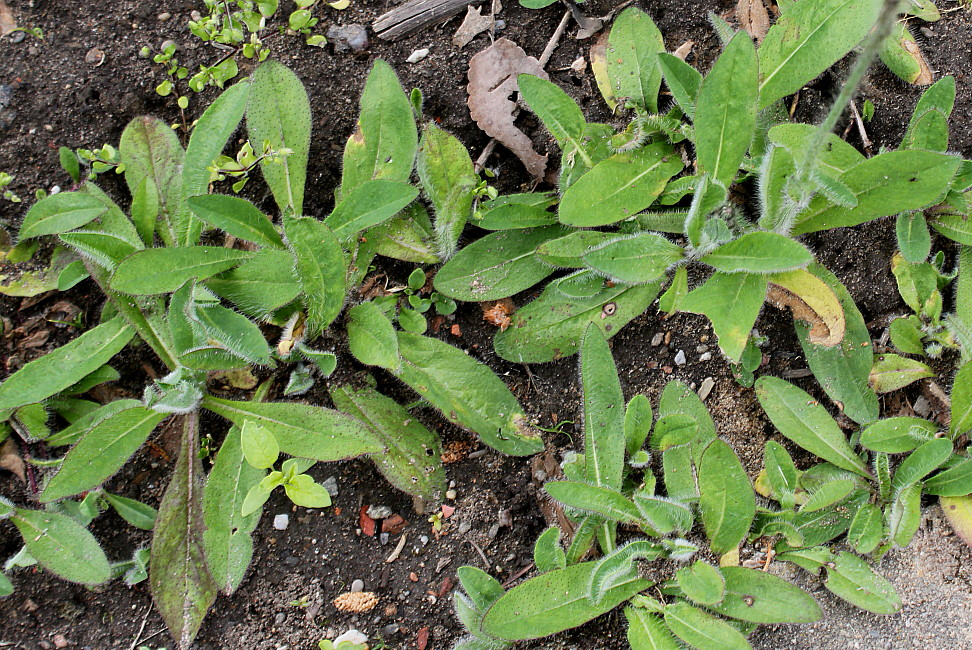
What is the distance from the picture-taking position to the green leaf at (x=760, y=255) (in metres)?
2.15

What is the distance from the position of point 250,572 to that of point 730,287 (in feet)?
6.06

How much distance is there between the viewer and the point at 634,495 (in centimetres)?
229

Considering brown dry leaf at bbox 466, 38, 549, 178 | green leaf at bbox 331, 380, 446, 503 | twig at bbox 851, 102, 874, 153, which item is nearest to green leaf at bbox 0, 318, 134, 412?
green leaf at bbox 331, 380, 446, 503

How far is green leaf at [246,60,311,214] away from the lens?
8.33ft

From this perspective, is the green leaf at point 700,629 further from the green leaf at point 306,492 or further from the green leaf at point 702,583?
the green leaf at point 306,492

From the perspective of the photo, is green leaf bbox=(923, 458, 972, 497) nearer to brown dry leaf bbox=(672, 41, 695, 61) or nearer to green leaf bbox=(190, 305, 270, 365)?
brown dry leaf bbox=(672, 41, 695, 61)

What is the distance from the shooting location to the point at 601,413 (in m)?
2.38

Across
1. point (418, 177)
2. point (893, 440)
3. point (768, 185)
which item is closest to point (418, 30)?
point (418, 177)

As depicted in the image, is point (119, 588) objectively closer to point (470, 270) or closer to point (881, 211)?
point (470, 270)

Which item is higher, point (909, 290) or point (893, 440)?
point (909, 290)

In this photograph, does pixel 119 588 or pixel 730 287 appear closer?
pixel 730 287

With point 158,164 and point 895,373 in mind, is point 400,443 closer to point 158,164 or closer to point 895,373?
point 158,164

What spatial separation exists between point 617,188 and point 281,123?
3.94 feet

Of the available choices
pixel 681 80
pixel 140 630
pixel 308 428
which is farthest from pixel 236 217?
pixel 681 80
